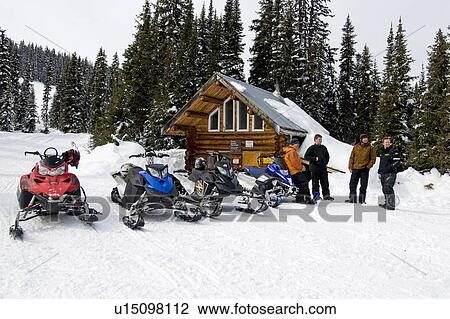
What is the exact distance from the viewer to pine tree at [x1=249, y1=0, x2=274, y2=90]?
35844mm

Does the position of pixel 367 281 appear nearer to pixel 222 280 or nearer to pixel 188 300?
pixel 222 280

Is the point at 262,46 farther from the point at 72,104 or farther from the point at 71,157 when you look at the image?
the point at 72,104

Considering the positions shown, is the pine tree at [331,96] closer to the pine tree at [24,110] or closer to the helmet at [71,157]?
the helmet at [71,157]

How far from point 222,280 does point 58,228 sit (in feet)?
10.5

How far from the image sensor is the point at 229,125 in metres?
18.3

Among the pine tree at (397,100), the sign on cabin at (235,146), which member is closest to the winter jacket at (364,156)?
the sign on cabin at (235,146)

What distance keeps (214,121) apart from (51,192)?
13.2 m

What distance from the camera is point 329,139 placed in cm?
1741

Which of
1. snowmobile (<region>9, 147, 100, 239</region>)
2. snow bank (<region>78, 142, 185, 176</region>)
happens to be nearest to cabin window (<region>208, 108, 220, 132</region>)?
snow bank (<region>78, 142, 185, 176</region>)

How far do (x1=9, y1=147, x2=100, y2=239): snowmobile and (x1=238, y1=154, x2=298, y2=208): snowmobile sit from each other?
3.71 meters

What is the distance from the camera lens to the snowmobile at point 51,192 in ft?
19.3

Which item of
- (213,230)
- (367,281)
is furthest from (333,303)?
(213,230)

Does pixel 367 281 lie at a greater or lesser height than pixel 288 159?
lesser

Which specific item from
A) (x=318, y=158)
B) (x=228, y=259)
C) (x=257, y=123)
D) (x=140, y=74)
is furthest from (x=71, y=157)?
(x=140, y=74)
